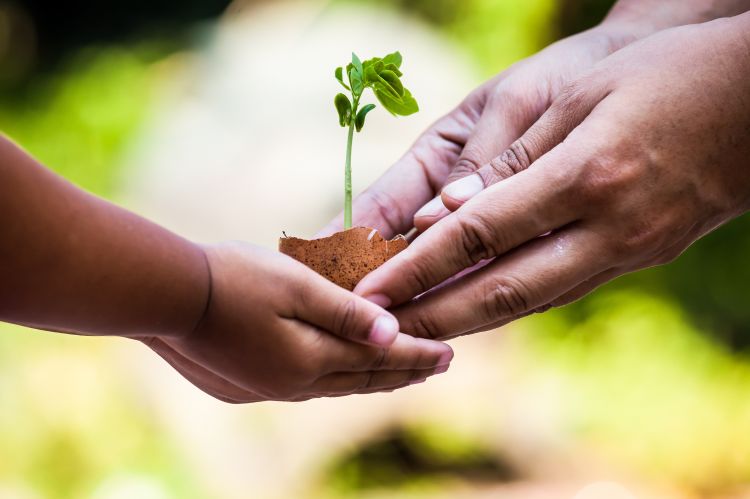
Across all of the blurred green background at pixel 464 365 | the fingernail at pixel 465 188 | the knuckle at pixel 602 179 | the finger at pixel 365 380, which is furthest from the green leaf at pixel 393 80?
the blurred green background at pixel 464 365

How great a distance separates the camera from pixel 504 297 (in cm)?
85

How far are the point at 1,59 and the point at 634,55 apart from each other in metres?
2.09

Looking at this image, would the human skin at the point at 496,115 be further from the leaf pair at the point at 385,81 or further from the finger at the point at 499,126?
the leaf pair at the point at 385,81

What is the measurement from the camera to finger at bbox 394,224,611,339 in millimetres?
852

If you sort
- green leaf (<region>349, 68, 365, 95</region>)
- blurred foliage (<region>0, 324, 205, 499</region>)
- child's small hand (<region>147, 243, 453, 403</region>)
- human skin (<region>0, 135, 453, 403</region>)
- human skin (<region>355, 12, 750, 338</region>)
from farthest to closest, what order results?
blurred foliage (<region>0, 324, 205, 499</region>), green leaf (<region>349, 68, 365, 95</region>), human skin (<region>355, 12, 750, 338</region>), child's small hand (<region>147, 243, 453, 403</region>), human skin (<region>0, 135, 453, 403</region>)

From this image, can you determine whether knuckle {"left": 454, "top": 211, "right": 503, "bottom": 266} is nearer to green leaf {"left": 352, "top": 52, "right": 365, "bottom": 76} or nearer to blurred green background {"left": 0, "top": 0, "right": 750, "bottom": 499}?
green leaf {"left": 352, "top": 52, "right": 365, "bottom": 76}

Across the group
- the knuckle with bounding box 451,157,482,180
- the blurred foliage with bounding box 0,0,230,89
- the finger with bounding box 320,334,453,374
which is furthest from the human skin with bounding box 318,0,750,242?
the blurred foliage with bounding box 0,0,230,89

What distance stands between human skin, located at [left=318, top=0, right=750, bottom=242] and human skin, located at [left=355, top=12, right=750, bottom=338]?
141 millimetres

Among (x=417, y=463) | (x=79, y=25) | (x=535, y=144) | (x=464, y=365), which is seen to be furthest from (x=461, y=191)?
(x=79, y=25)

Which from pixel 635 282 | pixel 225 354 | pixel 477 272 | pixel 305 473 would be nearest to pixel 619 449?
pixel 635 282

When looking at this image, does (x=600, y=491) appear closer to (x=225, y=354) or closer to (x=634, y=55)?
(x=634, y=55)

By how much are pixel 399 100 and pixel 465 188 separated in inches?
5.5

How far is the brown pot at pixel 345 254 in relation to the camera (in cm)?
88

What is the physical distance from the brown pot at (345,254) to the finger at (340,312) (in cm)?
12
